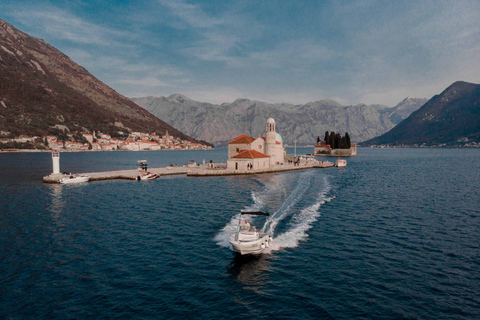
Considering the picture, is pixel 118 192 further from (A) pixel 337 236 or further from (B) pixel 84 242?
(A) pixel 337 236

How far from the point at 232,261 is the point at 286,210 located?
550 inches

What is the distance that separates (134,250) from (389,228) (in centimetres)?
2130

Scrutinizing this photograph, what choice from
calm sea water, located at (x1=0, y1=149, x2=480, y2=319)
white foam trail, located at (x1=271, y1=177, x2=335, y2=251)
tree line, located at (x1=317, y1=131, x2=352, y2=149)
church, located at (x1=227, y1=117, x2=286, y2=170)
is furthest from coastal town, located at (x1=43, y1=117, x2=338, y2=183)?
tree line, located at (x1=317, y1=131, x2=352, y2=149)

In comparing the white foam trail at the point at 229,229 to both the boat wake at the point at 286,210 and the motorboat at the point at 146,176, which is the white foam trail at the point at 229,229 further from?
the motorboat at the point at 146,176

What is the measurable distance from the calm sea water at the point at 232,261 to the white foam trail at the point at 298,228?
0.12m

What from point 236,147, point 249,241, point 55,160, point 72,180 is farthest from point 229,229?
point 236,147

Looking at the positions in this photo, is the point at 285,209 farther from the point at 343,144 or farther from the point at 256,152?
the point at 343,144

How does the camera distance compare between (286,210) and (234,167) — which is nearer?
(286,210)

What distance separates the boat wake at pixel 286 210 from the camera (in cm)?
2166

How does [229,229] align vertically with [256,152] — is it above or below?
below

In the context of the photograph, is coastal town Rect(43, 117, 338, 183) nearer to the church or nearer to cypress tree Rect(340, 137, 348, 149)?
the church

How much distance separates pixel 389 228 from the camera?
23.7m

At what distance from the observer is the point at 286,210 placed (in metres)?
30.3

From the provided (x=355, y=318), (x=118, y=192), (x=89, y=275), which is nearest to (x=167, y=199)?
(x=118, y=192)
